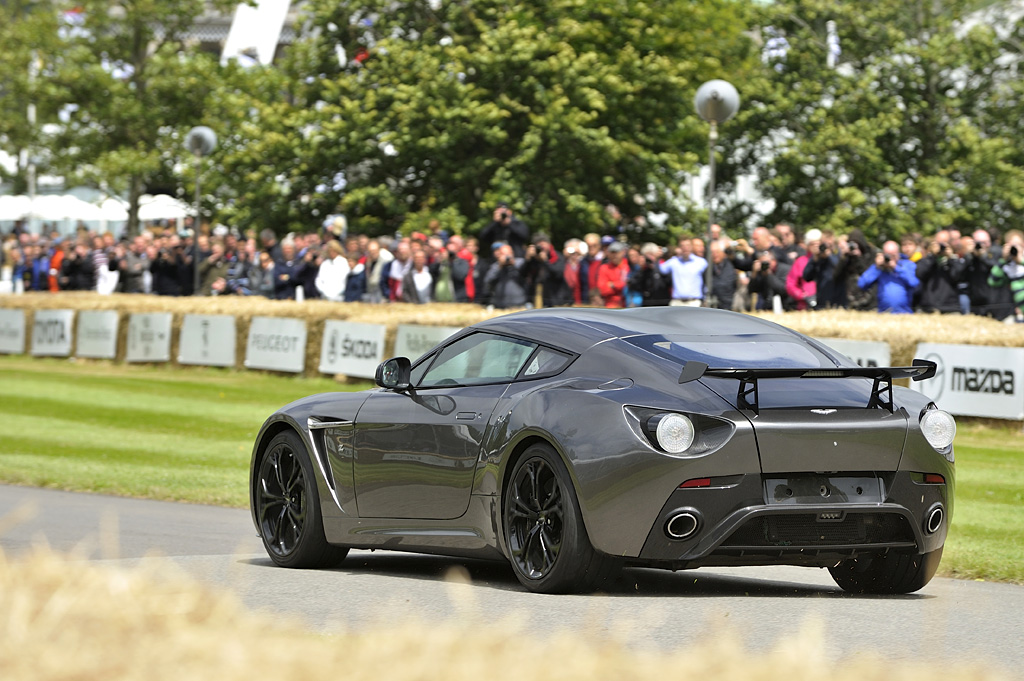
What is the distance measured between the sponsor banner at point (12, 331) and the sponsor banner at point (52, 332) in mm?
489

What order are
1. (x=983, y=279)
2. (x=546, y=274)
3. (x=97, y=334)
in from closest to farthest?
(x=983, y=279)
(x=546, y=274)
(x=97, y=334)

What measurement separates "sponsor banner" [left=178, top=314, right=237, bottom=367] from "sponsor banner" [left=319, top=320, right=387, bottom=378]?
2.78m

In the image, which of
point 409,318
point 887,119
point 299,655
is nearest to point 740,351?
point 299,655

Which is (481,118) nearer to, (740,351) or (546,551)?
(740,351)

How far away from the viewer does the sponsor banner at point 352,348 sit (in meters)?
24.2

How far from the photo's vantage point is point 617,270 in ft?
73.6

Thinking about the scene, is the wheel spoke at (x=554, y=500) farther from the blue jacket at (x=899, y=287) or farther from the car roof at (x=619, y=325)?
the blue jacket at (x=899, y=287)

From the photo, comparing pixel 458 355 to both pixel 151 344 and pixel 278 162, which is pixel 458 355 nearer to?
pixel 151 344

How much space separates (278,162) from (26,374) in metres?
10.9

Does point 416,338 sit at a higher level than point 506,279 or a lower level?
lower

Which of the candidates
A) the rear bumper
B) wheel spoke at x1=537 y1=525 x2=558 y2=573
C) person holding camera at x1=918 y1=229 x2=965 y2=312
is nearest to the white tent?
person holding camera at x1=918 y1=229 x2=965 y2=312

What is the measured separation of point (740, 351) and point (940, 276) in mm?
12548

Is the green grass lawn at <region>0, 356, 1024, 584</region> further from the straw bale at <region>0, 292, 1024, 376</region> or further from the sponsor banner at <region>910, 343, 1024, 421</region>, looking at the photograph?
the straw bale at <region>0, 292, 1024, 376</region>

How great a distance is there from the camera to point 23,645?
15.0 ft
